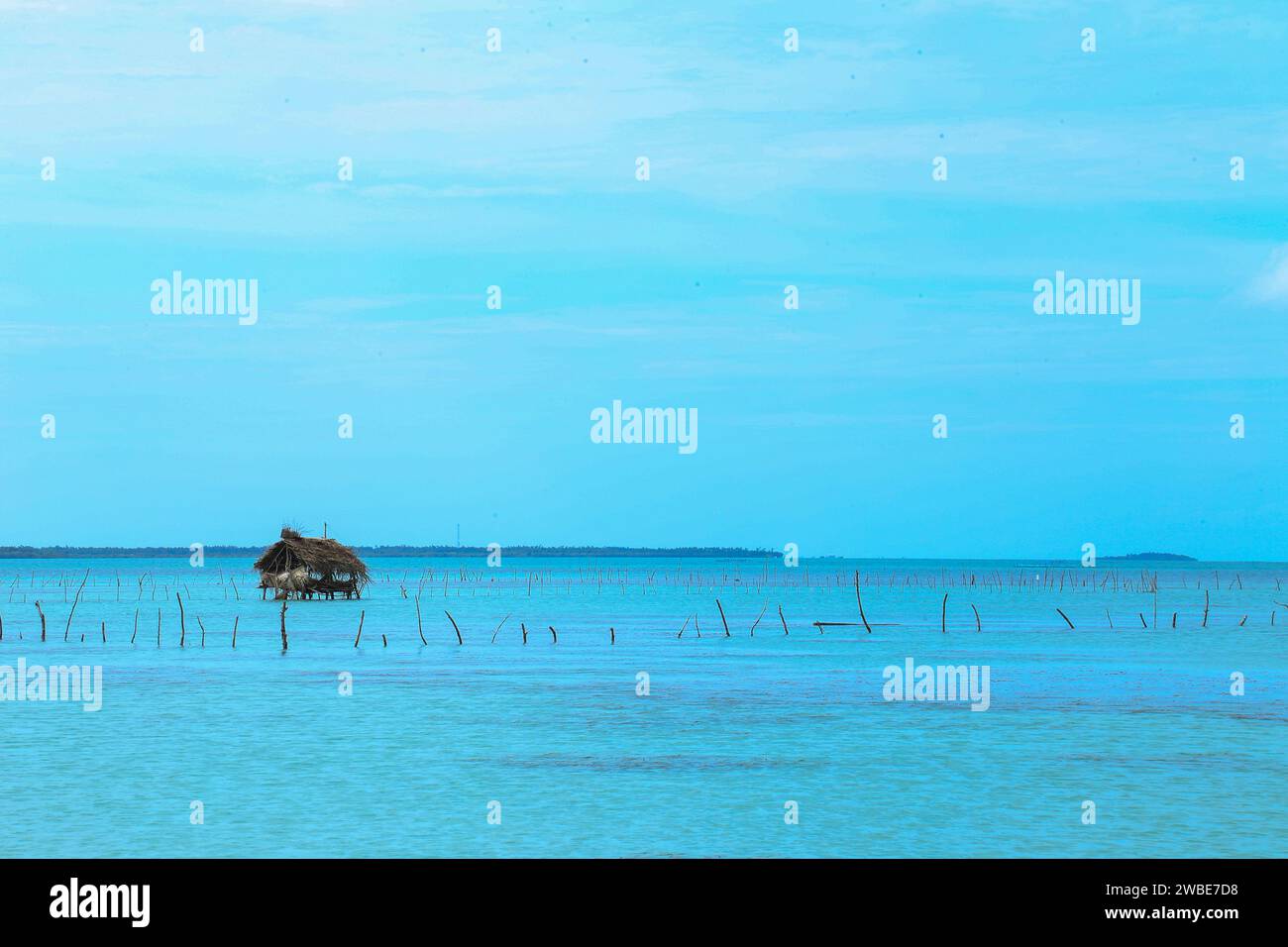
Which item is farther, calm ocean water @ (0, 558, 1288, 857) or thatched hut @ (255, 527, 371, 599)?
thatched hut @ (255, 527, 371, 599)

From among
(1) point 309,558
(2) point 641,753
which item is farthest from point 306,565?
(2) point 641,753

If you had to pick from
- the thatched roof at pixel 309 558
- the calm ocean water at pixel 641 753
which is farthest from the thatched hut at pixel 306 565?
the calm ocean water at pixel 641 753

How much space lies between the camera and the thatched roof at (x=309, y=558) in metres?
73.9

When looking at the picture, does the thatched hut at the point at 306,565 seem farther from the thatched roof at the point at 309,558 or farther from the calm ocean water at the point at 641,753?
the calm ocean water at the point at 641,753

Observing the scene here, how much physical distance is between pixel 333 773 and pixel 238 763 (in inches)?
83.0

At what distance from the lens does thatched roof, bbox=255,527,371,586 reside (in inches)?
2911

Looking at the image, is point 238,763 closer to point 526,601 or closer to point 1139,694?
point 1139,694

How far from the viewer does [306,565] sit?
7419 centimetres

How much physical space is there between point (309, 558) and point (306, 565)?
0.48m

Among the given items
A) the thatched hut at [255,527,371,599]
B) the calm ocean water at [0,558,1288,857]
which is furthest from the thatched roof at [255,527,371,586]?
the calm ocean water at [0,558,1288,857]

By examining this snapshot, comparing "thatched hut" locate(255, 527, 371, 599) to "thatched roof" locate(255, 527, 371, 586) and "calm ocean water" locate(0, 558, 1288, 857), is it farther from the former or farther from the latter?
"calm ocean water" locate(0, 558, 1288, 857)
